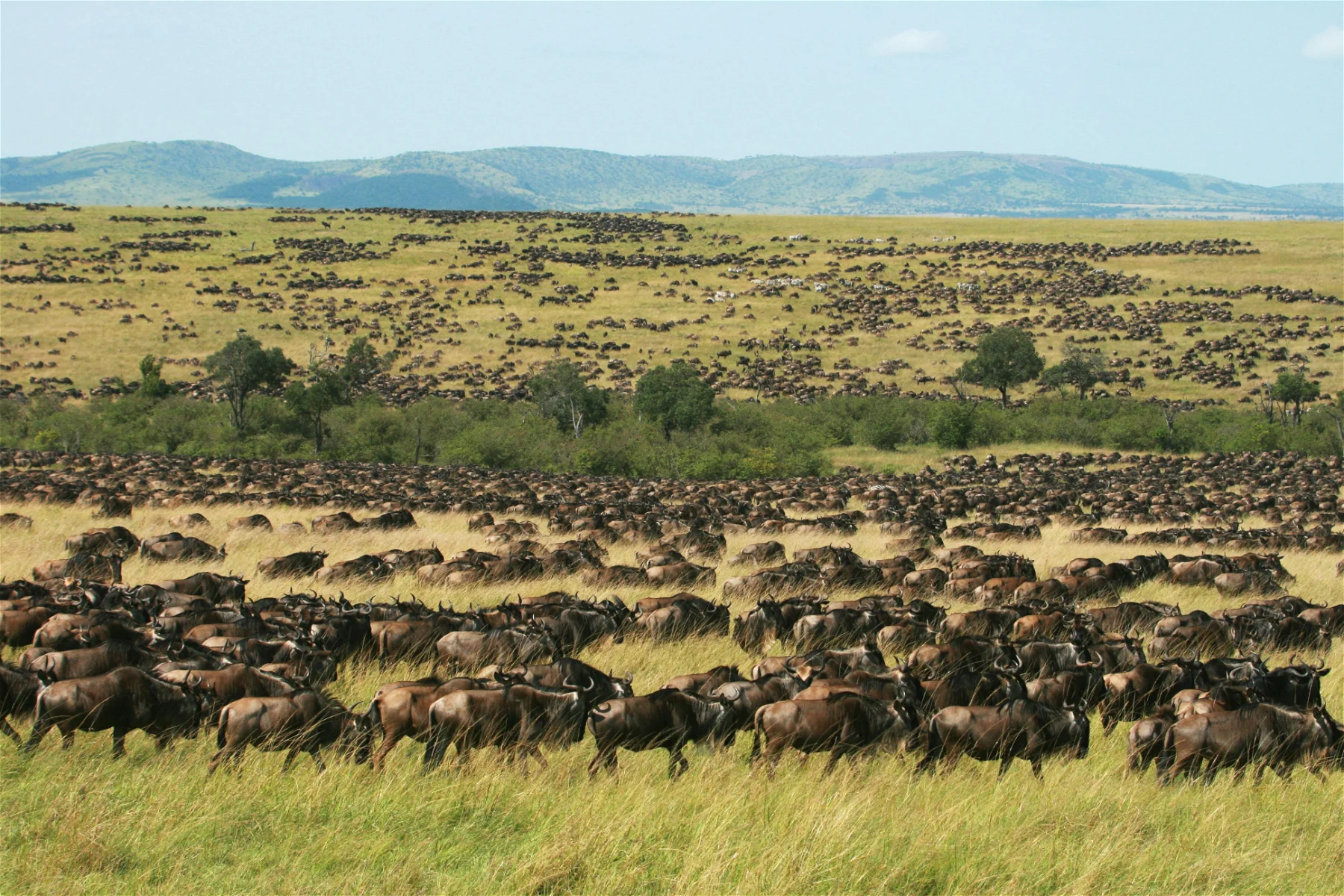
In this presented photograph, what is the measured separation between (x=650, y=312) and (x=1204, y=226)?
7640 centimetres

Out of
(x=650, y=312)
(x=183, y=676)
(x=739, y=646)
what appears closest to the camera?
(x=183, y=676)

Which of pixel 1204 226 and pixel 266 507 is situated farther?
pixel 1204 226

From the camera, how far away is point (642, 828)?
6.89 metres

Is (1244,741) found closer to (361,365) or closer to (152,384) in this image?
(361,365)

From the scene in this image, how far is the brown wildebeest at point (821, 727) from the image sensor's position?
8125mm

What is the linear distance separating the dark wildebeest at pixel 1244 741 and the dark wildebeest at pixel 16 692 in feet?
30.1

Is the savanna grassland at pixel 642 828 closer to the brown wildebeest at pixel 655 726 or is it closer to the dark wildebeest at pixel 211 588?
the brown wildebeest at pixel 655 726

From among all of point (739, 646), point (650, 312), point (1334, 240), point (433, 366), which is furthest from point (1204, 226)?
point (739, 646)

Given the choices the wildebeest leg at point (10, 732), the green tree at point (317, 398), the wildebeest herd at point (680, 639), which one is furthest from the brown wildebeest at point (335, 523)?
the green tree at point (317, 398)

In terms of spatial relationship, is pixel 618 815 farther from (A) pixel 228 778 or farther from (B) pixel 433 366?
(B) pixel 433 366

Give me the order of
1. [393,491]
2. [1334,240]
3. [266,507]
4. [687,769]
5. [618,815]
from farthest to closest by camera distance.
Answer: [1334,240], [393,491], [266,507], [687,769], [618,815]

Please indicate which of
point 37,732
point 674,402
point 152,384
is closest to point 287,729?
point 37,732

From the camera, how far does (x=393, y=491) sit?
30.2 m

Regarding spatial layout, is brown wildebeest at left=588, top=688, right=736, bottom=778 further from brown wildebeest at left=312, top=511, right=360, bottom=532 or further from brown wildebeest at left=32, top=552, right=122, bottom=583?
brown wildebeest at left=312, top=511, right=360, bottom=532
